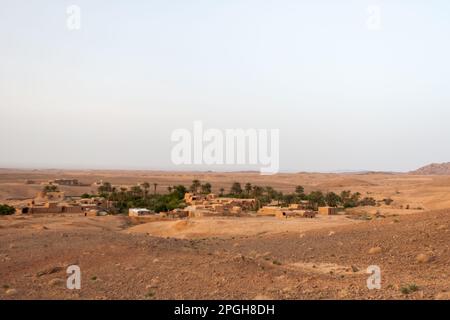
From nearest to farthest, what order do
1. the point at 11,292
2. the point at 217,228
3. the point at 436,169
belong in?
1. the point at 11,292
2. the point at 217,228
3. the point at 436,169

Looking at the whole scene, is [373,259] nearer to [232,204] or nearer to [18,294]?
[18,294]

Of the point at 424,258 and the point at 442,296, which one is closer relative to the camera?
the point at 442,296

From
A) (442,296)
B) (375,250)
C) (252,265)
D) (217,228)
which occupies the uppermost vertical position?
(442,296)

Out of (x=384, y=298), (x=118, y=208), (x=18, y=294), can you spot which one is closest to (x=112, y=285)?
(x=18, y=294)

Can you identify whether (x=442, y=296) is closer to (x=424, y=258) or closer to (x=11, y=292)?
(x=424, y=258)

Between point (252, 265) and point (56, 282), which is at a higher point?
point (252, 265)

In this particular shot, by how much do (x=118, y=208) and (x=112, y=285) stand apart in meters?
39.1

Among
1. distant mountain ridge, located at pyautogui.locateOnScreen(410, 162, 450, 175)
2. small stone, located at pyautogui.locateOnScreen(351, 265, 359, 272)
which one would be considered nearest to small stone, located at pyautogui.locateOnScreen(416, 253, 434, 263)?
small stone, located at pyautogui.locateOnScreen(351, 265, 359, 272)

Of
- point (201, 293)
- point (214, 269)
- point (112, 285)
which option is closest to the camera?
point (201, 293)

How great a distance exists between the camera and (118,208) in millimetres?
49531

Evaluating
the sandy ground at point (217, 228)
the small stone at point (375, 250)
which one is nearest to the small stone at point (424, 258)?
the small stone at point (375, 250)

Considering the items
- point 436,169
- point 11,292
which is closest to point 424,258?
point 11,292
